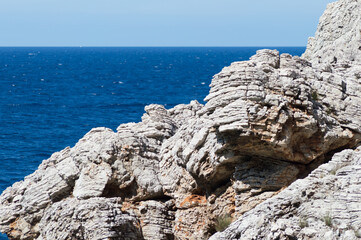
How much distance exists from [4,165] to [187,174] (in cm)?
2887

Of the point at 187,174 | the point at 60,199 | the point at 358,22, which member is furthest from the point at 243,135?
the point at 358,22

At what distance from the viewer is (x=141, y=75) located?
142m

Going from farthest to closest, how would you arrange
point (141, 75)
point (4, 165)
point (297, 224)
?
point (141, 75) < point (4, 165) < point (297, 224)

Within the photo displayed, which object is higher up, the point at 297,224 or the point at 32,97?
the point at 297,224

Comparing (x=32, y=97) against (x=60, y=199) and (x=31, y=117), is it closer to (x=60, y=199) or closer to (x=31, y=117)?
(x=31, y=117)

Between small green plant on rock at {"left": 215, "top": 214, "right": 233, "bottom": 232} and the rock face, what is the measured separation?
1.6 inches

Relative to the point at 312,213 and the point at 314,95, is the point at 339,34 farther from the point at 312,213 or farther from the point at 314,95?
the point at 312,213

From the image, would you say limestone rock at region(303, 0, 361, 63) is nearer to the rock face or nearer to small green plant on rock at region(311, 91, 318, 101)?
the rock face

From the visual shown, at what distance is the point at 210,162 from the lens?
18.3 meters

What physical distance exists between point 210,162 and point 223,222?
210 centimetres

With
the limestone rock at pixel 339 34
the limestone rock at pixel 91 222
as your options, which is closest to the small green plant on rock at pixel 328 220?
the limestone rock at pixel 91 222

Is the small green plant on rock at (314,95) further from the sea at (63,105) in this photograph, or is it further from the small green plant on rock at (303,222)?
the sea at (63,105)

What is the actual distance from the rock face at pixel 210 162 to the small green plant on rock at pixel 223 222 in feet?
0.13

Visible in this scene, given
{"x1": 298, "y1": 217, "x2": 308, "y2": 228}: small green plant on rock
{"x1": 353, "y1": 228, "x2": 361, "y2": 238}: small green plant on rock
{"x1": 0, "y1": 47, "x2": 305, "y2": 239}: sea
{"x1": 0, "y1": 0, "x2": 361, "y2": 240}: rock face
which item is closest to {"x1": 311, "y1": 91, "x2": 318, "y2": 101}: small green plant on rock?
{"x1": 0, "y1": 0, "x2": 361, "y2": 240}: rock face
